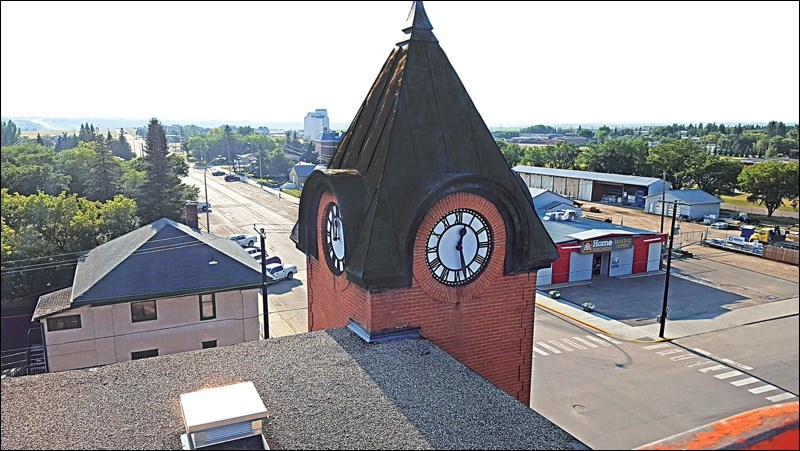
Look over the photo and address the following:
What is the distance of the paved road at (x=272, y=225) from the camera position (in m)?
35.5

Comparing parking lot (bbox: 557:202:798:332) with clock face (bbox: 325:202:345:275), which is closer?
clock face (bbox: 325:202:345:275)

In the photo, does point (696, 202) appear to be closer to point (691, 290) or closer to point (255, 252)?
point (691, 290)

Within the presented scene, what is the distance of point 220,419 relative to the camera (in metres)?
6.68

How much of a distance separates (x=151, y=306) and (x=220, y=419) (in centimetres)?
1863

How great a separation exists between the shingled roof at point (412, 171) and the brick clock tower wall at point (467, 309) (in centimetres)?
22

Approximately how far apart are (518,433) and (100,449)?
5209mm

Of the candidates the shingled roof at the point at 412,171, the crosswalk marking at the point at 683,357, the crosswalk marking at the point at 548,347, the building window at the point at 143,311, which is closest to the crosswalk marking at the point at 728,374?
the crosswalk marking at the point at 683,357

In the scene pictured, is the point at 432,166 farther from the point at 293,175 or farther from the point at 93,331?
the point at 293,175

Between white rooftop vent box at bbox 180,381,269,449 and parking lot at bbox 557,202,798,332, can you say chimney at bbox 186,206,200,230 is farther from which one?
white rooftop vent box at bbox 180,381,269,449

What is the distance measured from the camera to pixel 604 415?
2194cm

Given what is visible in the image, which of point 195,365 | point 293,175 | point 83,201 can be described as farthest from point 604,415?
point 293,175

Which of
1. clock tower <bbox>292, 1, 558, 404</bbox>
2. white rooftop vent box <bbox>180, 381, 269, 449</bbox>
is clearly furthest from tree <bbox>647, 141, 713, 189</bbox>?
white rooftop vent box <bbox>180, 381, 269, 449</bbox>

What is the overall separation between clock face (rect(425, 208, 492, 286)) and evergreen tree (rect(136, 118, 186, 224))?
43.3 m

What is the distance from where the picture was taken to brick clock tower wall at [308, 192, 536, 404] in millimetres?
10227
